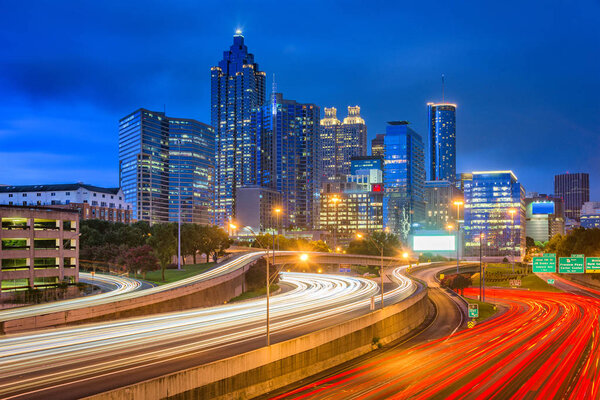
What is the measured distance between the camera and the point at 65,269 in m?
71.8

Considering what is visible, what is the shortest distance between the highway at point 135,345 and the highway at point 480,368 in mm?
5595

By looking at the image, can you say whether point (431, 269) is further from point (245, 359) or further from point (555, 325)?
point (245, 359)

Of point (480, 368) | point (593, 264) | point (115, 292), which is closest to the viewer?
point (480, 368)

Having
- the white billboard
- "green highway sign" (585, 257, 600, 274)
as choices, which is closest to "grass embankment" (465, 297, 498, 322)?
"green highway sign" (585, 257, 600, 274)

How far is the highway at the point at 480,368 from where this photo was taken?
102 ft

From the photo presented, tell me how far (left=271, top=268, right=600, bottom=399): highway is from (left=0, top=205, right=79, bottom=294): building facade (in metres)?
44.0

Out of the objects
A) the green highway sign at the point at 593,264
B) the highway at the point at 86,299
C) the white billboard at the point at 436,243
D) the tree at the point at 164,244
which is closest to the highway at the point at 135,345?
the highway at the point at 86,299

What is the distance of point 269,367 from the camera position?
3114 cm

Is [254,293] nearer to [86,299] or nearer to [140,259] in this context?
[140,259]

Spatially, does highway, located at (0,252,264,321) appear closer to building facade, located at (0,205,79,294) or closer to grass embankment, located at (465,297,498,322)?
building facade, located at (0,205,79,294)

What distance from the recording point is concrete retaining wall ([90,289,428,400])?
80.0 feet

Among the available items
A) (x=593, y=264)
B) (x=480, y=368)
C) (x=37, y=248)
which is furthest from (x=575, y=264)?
A: (x=37, y=248)

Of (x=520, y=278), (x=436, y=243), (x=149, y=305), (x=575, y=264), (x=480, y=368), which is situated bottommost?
(x=520, y=278)

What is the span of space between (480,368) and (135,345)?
74.0 feet
